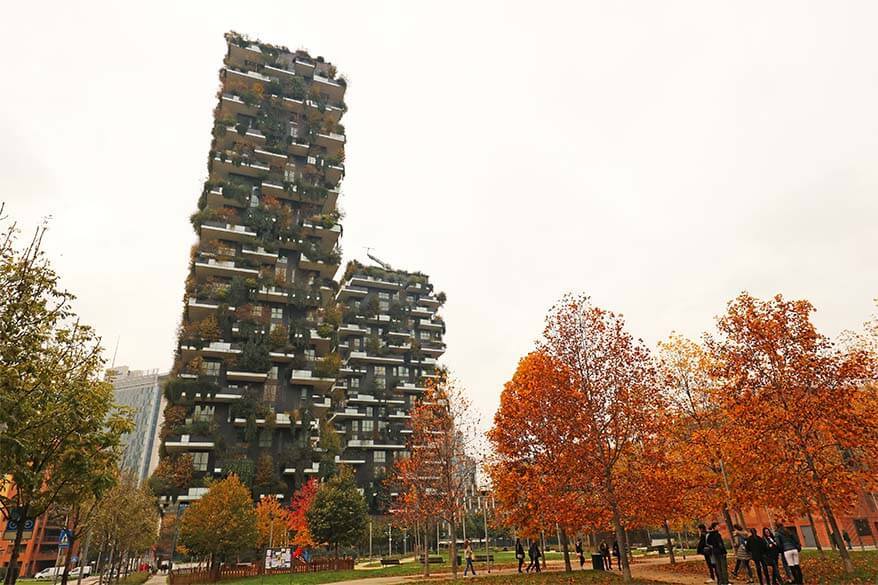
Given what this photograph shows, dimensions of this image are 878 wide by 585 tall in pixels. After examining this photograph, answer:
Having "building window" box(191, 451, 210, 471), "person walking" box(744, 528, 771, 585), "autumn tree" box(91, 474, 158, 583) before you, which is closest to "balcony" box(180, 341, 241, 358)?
"building window" box(191, 451, 210, 471)

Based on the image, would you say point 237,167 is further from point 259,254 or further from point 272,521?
point 272,521

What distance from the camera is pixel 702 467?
88.0ft

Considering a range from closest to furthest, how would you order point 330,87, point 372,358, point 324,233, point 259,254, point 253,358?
1. point 253,358
2. point 259,254
3. point 324,233
4. point 330,87
5. point 372,358

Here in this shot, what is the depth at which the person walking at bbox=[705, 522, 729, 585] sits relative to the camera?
52.6 feet

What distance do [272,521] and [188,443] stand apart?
12025 millimetres

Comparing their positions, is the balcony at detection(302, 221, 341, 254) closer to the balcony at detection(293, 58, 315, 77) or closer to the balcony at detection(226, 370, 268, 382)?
the balcony at detection(226, 370, 268, 382)

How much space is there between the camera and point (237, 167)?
204 ft

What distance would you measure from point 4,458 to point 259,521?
32.6m

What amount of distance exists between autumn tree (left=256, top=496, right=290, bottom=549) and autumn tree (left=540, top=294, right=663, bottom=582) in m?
32.6

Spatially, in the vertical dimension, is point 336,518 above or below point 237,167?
below

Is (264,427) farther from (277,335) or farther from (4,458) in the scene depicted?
(4,458)

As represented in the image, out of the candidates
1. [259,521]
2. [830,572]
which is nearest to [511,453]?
[830,572]

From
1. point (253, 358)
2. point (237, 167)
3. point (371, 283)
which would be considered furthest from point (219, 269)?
point (371, 283)

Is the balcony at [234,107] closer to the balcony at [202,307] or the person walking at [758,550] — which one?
the balcony at [202,307]
